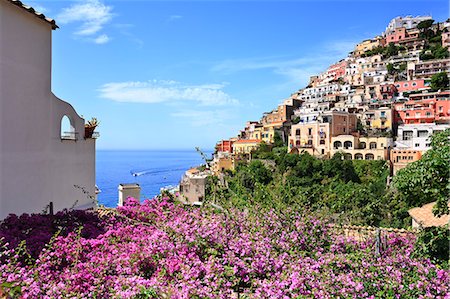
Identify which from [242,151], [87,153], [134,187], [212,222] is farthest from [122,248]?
[242,151]

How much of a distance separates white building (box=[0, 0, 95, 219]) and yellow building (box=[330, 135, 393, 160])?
34498mm

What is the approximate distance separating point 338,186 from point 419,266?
1199 inches

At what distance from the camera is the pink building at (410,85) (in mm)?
50094

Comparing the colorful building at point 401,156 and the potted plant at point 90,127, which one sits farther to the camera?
the colorful building at point 401,156

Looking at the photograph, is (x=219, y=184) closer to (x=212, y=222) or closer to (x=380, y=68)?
(x=212, y=222)

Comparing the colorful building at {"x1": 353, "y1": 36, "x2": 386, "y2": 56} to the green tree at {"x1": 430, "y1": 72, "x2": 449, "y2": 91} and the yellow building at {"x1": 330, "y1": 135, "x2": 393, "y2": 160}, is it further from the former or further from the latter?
the yellow building at {"x1": 330, "y1": 135, "x2": 393, "y2": 160}

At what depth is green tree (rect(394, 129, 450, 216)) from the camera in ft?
10.9

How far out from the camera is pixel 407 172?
3.52m

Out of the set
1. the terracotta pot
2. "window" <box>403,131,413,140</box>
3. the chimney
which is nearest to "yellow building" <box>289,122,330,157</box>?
"window" <box>403,131,413,140</box>

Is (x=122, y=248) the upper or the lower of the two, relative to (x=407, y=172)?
lower

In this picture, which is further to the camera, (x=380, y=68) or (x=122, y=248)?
(x=380, y=68)

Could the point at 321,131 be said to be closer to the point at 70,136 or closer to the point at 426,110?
the point at 426,110

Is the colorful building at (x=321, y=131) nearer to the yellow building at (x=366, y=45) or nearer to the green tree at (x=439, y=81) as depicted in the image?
the green tree at (x=439, y=81)

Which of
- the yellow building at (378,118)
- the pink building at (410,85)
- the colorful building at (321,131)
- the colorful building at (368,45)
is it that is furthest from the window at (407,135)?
the colorful building at (368,45)
